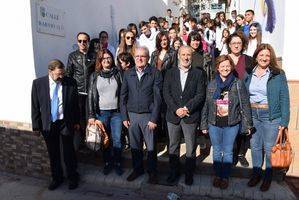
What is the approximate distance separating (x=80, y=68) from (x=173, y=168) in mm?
2087

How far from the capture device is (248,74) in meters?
4.63

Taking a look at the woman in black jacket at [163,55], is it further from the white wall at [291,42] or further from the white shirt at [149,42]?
the white wall at [291,42]

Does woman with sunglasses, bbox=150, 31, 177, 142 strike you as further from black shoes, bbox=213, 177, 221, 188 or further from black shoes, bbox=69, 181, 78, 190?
black shoes, bbox=69, 181, 78, 190

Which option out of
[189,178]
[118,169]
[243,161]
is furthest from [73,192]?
[243,161]

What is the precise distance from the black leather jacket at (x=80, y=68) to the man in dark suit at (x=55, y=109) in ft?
1.39

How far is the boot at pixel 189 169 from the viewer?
475 centimetres

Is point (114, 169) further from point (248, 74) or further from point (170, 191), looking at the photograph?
point (248, 74)

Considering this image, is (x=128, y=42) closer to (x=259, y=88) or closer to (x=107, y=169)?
(x=107, y=169)

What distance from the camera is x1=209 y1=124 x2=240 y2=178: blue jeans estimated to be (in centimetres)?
447

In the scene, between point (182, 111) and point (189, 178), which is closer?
point (182, 111)

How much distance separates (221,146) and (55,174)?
2478mm

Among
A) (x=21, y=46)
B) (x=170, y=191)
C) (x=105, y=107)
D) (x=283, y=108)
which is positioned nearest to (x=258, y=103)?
(x=283, y=108)

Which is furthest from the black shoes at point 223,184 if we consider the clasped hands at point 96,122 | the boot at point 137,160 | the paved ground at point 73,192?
the clasped hands at point 96,122

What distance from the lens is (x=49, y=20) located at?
5410 millimetres
